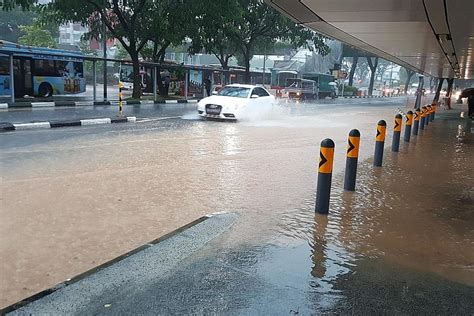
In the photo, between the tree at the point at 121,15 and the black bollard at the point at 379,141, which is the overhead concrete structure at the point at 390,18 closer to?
the black bollard at the point at 379,141

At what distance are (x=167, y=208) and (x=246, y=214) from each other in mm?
1013

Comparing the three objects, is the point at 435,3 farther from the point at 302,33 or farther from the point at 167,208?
the point at 302,33

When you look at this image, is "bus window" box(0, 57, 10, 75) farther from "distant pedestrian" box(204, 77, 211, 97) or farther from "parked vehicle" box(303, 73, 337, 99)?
"parked vehicle" box(303, 73, 337, 99)

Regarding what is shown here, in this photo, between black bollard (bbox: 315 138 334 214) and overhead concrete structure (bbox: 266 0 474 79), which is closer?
black bollard (bbox: 315 138 334 214)

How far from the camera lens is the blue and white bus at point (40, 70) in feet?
72.2

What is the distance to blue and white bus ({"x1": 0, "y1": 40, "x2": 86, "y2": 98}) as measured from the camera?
22.0 metres

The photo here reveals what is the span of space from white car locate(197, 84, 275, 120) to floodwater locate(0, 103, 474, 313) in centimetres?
A: 595

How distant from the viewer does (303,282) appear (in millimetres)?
3719

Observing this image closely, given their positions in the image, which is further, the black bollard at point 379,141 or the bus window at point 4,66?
the bus window at point 4,66

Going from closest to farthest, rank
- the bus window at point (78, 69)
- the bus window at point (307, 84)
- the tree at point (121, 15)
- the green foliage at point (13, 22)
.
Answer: the tree at point (121, 15) → the bus window at point (78, 69) → the bus window at point (307, 84) → the green foliage at point (13, 22)

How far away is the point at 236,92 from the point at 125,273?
48.6ft

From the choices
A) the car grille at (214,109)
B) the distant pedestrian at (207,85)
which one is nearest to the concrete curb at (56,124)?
the car grille at (214,109)

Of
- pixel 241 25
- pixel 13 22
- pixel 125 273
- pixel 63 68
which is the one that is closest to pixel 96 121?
pixel 125 273

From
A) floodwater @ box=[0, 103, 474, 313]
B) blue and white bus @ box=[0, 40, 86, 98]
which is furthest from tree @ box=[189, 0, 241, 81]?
floodwater @ box=[0, 103, 474, 313]
